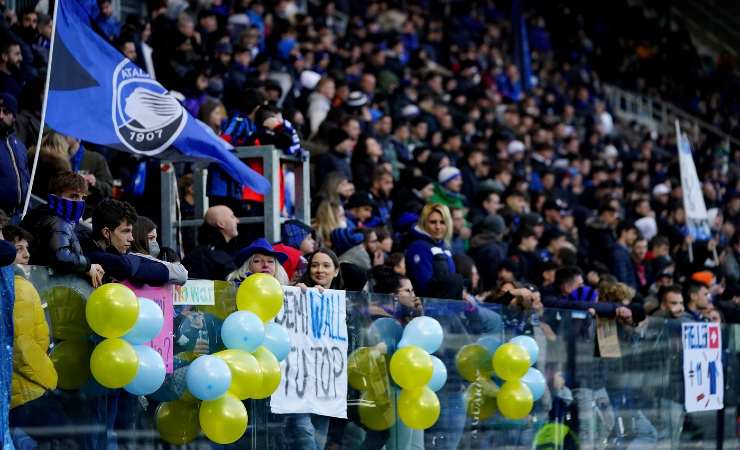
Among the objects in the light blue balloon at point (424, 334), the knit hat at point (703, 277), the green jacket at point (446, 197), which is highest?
the green jacket at point (446, 197)

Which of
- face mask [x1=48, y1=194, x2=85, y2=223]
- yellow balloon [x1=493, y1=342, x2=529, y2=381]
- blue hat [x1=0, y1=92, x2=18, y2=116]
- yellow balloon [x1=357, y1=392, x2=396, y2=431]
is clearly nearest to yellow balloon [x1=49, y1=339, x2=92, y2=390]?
face mask [x1=48, y1=194, x2=85, y2=223]

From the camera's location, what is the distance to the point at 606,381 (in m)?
12.4

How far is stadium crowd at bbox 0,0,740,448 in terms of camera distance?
10.0m

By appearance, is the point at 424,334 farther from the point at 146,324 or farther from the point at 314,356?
the point at 146,324

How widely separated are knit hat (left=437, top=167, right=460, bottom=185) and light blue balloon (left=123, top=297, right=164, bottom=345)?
8407 mm

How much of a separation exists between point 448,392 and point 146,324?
137 inches

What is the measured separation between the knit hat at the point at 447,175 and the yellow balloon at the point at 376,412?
6128mm

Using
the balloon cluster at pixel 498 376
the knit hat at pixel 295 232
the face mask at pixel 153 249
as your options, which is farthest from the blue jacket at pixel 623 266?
the face mask at pixel 153 249

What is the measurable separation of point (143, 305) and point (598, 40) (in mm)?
26047

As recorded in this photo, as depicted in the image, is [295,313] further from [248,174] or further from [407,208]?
[407,208]

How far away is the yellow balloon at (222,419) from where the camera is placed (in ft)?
26.7

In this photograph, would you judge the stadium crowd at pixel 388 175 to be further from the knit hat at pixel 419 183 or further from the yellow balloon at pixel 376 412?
the yellow balloon at pixel 376 412

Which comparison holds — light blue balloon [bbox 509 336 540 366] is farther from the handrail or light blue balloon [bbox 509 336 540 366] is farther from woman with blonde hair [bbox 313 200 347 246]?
the handrail

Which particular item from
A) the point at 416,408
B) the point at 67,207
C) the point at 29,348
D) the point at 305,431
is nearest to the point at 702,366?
the point at 416,408
